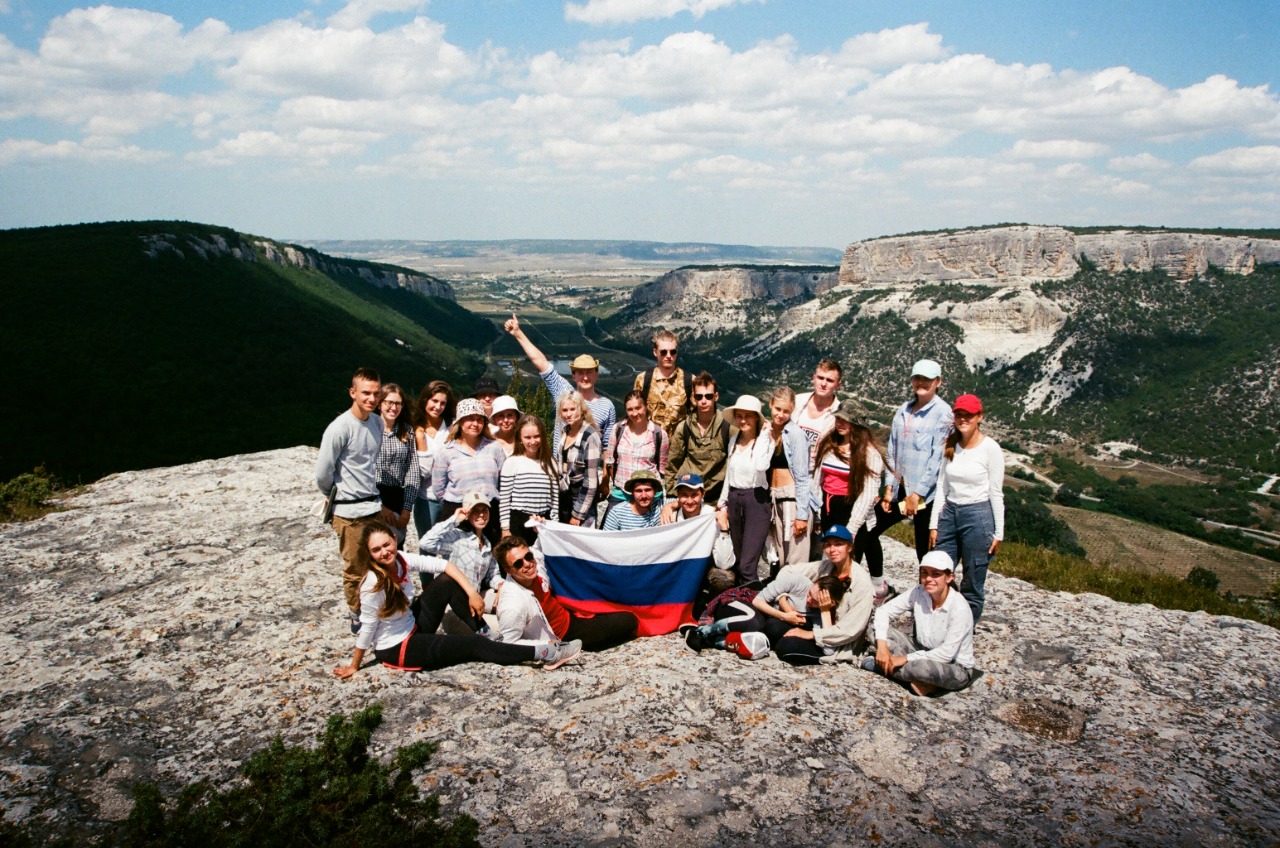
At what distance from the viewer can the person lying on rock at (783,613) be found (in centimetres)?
661

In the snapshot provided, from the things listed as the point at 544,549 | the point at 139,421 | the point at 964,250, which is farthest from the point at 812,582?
the point at 964,250

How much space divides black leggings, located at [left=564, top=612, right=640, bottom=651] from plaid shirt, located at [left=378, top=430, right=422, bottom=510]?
2306 mm

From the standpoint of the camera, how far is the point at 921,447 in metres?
7.49

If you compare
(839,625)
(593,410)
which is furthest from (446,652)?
(839,625)

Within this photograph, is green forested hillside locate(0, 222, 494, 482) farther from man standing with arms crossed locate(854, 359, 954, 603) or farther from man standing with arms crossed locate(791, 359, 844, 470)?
man standing with arms crossed locate(854, 359, 954, 603)

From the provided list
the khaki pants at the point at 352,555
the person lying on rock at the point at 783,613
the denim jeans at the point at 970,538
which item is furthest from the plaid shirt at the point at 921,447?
the khaki pants at the point at 352,555

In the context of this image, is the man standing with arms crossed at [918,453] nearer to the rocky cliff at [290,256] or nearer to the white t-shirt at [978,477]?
the white t-shirt at [978,477]

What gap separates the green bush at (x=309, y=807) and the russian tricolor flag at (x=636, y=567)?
2580mm

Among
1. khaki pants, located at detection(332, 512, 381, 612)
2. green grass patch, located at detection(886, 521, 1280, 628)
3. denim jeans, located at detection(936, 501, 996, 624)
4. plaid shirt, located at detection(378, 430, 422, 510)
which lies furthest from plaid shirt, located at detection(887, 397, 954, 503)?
khaki pants, located at detection(332, 512, 381, 612)

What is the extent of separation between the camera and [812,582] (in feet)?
22.4

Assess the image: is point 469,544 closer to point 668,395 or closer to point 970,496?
point 668,395

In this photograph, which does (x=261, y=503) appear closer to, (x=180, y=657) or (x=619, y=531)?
(x=180, y=657)

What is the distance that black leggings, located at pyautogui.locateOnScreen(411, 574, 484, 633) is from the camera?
22.2 feet

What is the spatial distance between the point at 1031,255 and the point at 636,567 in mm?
128739
